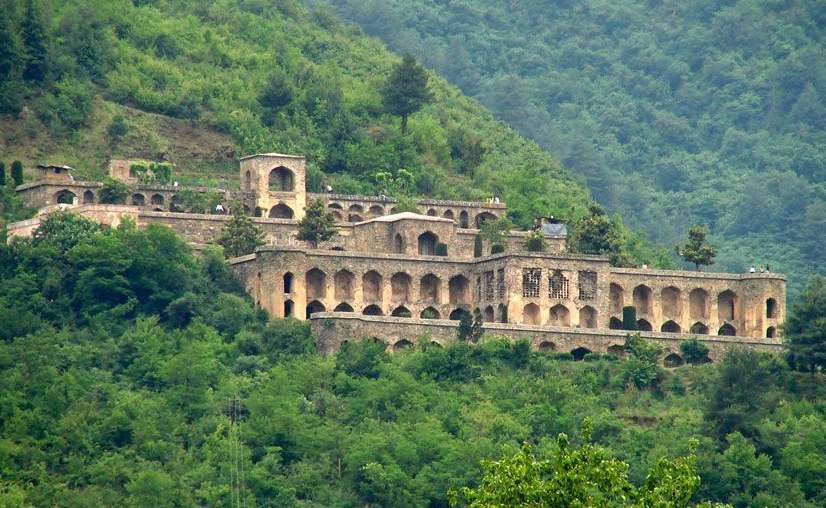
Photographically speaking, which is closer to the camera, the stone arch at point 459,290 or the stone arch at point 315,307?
the stone arch at point 315,307

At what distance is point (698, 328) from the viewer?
103125 millimetres

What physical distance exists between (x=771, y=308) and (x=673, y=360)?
6.18 meters

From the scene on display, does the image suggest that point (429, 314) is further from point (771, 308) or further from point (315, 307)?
point (771, 308)

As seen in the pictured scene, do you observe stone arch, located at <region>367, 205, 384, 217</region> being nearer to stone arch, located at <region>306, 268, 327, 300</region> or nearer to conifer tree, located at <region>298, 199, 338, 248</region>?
conifer tree, located at <region>298, 199, 338, 248</region>

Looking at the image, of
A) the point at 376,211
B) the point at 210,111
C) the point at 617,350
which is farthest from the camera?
the point at 210,111

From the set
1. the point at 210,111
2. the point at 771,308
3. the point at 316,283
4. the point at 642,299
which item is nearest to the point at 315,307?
the point at 316,283

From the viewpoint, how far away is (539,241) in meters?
102

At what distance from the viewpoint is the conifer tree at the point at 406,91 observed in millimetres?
122938

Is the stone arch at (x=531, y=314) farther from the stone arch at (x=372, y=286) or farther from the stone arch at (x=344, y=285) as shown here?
the stone arch at (x=344, y=285)

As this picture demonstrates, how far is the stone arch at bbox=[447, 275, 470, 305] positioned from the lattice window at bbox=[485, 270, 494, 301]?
1.20 meters

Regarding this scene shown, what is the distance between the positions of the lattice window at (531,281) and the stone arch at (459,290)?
10.3ft

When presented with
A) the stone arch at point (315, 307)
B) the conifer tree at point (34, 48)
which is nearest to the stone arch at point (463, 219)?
the stone arch at point (315, 307)

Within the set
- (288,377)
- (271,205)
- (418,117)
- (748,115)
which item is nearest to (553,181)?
(418,117)

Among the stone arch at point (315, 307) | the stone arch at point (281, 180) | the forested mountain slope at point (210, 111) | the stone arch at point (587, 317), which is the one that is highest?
the forested mountain slope at point (210, 111)
